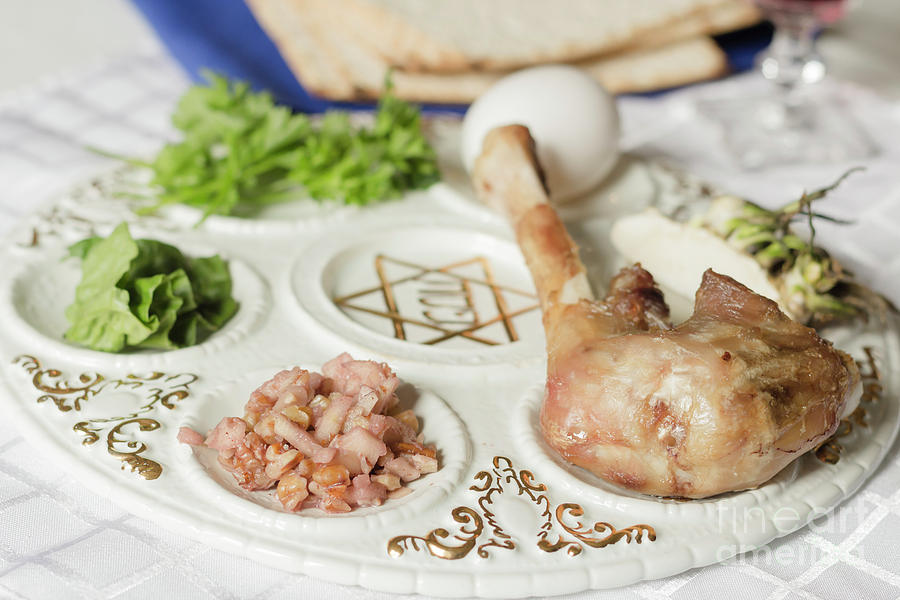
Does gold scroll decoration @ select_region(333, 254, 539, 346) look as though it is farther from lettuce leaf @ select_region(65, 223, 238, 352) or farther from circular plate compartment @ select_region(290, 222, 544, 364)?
lettuce leaf @ select_region(65, 223, 238, 352)

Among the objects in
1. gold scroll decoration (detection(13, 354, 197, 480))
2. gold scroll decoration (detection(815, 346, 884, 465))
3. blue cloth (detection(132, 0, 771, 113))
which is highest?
blue cloth (detection(132, 0, 771, 113))

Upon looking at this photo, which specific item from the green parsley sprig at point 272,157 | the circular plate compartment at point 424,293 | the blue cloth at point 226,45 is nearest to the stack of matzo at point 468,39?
the blue cloth at point 226,45

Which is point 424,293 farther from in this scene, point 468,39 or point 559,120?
point 468,39

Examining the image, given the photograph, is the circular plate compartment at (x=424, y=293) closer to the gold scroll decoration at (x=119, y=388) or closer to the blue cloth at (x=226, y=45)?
the gold scroll decoration at (x=119, y=388)

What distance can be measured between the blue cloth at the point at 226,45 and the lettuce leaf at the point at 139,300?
114 centimetres

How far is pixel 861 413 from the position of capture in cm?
153

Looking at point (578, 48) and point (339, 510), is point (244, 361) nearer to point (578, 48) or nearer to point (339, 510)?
point (339, 510)

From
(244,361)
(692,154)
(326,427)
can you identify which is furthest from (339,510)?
(692,154)

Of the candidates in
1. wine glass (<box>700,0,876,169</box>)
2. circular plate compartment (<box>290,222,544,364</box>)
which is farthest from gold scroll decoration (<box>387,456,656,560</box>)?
wine glass (<box>700,0,876,169</box>)

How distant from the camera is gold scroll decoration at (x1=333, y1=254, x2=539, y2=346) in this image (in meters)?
1.79

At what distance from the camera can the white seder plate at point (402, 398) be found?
4.03 ft

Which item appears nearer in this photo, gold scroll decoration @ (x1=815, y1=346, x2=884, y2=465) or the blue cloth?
gold scroll decoration @ (x1=815, y1=346, x2=884, y2=465)

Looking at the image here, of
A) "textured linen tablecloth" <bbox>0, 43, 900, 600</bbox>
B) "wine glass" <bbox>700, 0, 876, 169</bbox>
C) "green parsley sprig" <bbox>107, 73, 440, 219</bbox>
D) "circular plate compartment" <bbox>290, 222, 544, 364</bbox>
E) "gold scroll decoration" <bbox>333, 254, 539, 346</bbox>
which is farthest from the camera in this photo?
"wine glass" <bbox>700, 0, 876, 169</bbox>

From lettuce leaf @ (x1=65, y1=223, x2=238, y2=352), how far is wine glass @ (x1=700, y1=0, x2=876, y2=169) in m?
1.64
